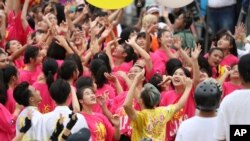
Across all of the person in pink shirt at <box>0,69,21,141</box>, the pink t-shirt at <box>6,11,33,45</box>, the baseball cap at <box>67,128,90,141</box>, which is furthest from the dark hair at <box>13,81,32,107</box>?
the pink t-shirt at <box>6,11,33,45</box>

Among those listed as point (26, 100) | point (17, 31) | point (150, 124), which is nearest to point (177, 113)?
point (150, 124)

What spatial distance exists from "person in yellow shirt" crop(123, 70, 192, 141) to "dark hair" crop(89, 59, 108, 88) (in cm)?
146

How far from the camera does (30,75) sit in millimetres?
12586

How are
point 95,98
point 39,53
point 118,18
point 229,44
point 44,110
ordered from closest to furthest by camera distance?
1. point 95,98
2. point 44,110
3. point 39,53
4. point 229,44
5. point 118,18

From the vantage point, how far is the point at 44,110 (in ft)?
38.3

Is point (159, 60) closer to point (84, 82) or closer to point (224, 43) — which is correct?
point (224, 43)

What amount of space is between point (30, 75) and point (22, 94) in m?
1.93

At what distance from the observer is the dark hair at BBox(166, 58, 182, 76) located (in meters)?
12.6

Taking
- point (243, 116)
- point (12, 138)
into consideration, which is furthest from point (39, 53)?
point (243, 116)

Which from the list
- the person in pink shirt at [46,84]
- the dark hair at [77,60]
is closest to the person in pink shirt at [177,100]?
the dark hair at [77,60]

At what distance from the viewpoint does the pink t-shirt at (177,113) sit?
37.5ft

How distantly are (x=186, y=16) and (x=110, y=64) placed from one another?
9.90 ft

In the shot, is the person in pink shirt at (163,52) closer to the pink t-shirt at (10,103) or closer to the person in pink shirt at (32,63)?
the person in pink shirt at (32,63)

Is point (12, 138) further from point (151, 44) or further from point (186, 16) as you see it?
point (186, 16)
